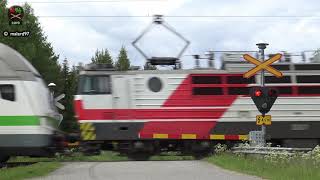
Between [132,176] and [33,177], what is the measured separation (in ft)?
9.15

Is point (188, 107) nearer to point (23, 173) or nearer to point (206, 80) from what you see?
point (206, 80)

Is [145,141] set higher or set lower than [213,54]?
lower

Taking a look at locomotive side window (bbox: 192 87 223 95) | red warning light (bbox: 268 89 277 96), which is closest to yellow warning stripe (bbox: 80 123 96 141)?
locomotive side window (bbox: 192 87 223 95)

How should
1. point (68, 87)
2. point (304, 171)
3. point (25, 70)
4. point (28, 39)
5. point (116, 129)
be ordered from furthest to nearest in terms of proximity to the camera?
point (68, 87)
point (28, 39)
point (116, 129)
point (25, 70)
point (304, 171)

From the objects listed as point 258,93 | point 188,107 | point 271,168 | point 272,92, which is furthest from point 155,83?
point 271,168

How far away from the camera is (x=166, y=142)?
26.1 m

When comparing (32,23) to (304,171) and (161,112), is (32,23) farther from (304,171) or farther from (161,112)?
(304,171)

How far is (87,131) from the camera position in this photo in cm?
2538

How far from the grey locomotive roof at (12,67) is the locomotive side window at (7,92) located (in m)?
0.26

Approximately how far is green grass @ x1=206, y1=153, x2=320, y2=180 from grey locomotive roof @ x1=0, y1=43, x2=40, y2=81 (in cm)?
695

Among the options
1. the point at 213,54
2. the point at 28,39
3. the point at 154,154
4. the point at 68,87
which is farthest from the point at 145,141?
the point at 68,87

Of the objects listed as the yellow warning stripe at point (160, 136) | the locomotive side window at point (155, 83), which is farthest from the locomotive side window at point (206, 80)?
the yellow warning stripe at point (160, 136)

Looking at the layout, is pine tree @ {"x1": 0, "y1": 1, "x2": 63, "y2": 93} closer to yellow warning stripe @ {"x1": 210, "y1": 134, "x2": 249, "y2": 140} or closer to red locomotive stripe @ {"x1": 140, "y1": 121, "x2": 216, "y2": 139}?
red locomotive stripe @ {"x1": 140, "y1": 121, "x2": 216, "y2": 139}

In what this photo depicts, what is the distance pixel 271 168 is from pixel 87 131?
34.7ft
